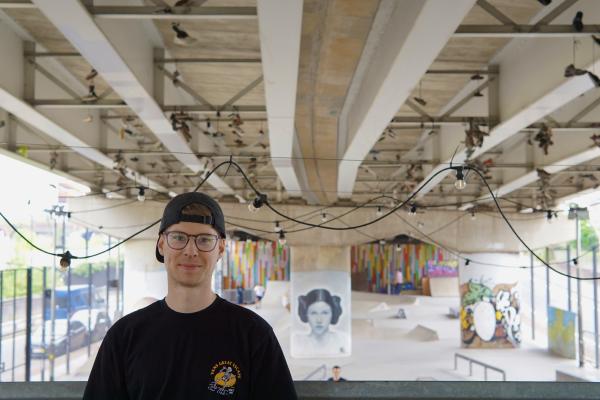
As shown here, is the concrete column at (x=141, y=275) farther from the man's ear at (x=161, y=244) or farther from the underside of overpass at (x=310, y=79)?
the man's ear at (x=161, y=244)

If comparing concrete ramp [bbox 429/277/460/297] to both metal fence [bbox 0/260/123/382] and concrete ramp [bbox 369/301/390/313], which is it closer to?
concrete ramp [bbox 369/301/390/313]

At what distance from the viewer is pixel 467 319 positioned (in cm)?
2553

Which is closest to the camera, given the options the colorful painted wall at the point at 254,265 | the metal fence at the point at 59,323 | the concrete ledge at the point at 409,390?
the concrete ledge at the point at 409,390

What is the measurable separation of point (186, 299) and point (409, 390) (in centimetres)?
144

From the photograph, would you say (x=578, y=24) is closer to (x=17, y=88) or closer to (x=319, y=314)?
(x=17, y=88)

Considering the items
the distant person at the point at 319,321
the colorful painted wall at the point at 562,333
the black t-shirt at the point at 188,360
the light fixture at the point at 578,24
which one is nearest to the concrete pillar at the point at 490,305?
the colorful painted wall at the point at 562,333

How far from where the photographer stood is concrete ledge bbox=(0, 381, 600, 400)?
306 centimetres

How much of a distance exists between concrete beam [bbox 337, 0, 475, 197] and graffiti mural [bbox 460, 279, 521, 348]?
63.9 feet

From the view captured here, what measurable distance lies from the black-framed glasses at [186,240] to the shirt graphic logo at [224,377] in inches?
16.9

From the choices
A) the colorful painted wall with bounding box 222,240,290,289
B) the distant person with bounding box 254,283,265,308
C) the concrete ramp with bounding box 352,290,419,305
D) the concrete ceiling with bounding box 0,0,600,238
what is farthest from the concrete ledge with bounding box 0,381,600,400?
the colorful painted wall with bounding box 222,240,290,289

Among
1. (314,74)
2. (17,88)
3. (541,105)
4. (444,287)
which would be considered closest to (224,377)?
(314,74)

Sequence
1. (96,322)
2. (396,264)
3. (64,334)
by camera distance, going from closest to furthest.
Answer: (64,334) → (96,322) → (396,264)

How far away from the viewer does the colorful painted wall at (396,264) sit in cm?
4634

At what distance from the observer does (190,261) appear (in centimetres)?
224
